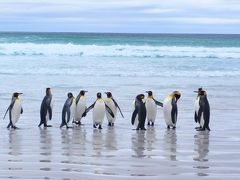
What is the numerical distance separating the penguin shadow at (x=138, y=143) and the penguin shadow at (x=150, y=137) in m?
0.06

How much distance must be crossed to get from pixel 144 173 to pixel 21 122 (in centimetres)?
518

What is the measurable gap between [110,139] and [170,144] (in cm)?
94

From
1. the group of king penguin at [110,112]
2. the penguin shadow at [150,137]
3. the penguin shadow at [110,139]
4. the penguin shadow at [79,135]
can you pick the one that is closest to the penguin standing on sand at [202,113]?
the group of king penguin at [110,112]

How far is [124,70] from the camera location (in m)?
27.0

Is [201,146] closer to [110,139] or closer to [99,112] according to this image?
[110,139]

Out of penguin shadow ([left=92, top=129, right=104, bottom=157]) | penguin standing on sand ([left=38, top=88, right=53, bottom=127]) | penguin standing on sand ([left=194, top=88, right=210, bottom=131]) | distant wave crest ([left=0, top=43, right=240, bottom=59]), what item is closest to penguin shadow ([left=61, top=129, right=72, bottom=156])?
penguin shadow ([left=92, top=129, right=104, bottom=157])

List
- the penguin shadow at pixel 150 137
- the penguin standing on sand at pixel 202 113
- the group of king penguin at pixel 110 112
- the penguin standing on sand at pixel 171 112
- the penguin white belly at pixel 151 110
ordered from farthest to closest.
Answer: the penguin white belly at pixel 151 110
the penguin standing on sand at pixel 171 112
the group of king penguin at pixel 110 112
the penguin standing on sand at pixel 202 113
the penguin shadow at pixel 150 137

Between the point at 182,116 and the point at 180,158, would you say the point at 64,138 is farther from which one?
the point at 182,116

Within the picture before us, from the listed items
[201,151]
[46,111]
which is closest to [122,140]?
[201,151]

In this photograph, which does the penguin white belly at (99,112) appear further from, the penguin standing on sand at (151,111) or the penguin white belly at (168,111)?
the penguin white belly at (168,111)

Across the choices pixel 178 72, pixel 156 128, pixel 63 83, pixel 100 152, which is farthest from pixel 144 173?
pixel 178 72

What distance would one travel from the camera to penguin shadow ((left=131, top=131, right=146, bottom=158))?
7.82 metres

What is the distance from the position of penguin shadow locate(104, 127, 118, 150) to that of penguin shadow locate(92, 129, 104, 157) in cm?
8

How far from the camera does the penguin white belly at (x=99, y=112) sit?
10977 mm
